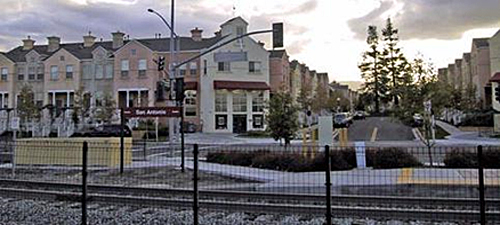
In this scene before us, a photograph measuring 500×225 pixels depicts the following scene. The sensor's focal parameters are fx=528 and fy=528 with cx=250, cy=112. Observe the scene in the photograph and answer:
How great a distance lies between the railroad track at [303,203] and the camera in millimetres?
9852

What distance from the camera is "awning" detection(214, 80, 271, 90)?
6153cm

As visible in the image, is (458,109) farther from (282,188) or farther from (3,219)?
(3,219)

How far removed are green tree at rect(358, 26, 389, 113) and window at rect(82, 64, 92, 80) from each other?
54392 mm

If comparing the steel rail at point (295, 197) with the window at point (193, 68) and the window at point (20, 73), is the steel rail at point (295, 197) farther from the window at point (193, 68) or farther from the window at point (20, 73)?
the window at point (20, 73)

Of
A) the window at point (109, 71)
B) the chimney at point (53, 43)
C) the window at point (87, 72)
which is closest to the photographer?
the window at point (109, 71)

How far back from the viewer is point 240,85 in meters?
62.3

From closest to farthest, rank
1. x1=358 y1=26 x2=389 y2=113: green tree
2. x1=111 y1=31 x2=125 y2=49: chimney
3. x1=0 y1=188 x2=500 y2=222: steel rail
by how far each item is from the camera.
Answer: x1=0 y1=188 x2=500 y2=222: steel rail < x1=111 y1=31 x2=125 y2=49: chimney < x1=358 y1=26 x2=389 y2=113: green tree

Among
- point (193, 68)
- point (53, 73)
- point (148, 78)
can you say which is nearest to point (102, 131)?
point (148, 78)

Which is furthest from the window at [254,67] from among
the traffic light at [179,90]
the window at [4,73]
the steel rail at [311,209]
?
the steel rail at [311,209]

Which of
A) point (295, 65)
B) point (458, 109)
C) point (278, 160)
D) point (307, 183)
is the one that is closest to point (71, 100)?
point (295, 65)

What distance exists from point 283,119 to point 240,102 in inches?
1480

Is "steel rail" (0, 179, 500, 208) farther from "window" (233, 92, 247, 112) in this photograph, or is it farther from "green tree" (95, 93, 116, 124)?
"window" (233, 92, 247, 112)

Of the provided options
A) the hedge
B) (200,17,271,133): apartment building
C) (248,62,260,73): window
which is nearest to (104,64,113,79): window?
(200,17,271,133): apartment building

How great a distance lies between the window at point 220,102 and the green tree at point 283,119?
36.1 m
